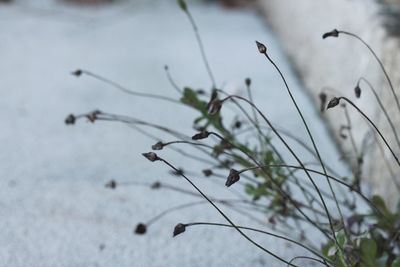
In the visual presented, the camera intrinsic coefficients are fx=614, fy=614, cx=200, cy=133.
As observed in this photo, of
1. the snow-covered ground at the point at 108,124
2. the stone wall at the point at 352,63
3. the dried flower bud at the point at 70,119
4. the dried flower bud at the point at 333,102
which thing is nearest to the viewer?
the dried flower bud at the point at 333,102

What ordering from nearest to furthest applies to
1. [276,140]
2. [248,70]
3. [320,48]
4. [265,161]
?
[265,161] → [276,140] → [320,48] → [248,70]

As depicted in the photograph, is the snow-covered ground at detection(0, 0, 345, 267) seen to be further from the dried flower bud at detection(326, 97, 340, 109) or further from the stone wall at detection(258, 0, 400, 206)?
the dried flower bud at detection(326, 97, 340, 109)

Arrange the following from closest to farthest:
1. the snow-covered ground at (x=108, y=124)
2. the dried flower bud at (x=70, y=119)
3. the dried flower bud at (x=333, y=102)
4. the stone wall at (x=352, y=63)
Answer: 1. the dried flower bud at (x=333, y=102)
2. the dried flower bud at (x=70, y=119)
3. the snow-covered ground at (x=108, y=124)
4. the stone wall at (x=352, y=63)

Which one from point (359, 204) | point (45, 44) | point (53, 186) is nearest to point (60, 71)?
point (45, 44)

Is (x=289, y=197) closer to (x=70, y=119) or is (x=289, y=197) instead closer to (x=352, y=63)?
(x=70, y=119)

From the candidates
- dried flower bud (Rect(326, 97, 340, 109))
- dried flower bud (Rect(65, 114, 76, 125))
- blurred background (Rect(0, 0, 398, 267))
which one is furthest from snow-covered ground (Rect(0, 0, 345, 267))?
dried flower bud (Rect(326, 97, 340, 109))

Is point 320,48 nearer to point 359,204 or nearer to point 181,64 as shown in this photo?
point 181,64

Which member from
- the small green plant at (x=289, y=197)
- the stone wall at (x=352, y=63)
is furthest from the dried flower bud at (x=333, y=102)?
the stone wall at (x=352, y=63)

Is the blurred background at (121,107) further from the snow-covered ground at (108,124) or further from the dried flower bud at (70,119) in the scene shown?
the dried flower bud at (70,119)
